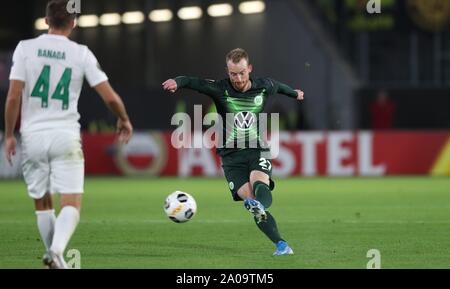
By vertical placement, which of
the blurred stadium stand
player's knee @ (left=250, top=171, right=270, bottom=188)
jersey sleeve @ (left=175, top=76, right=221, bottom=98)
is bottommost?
player's knee @ (left=250, top=171, right=270, bottom=188)

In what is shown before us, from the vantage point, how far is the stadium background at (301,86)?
2381 cm

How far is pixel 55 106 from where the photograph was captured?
817cm

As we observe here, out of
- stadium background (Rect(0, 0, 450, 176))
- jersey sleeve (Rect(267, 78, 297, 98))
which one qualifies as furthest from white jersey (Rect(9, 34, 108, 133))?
stadium background (Rect(0, 0, 450, 176))

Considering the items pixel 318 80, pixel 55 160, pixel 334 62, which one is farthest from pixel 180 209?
pixel 318 80

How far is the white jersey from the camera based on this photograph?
26.8 ft

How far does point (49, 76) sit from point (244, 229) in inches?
196

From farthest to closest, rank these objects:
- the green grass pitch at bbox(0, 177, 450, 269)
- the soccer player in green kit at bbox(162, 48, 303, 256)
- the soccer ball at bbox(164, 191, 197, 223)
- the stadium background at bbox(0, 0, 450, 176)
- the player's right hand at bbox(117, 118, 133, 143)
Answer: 1. the stadium background at bbox(0, 0, 450, 176)
2. the soccer ball at bbox(164, 191, 197, 223)
3. the soccer player in green kit at bbox(162, 48, 303, 256)
4. the green grass pitch at bbox(0, 177, 450, 269)
5. the player's right hand at bbox(117, 118, 133, 143)

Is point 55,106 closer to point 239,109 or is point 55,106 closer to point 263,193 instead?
point 263,193

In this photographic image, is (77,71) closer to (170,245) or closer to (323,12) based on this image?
(170,245)

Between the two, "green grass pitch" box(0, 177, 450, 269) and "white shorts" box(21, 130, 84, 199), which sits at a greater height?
"white shorts" box(21, 130, 84, 199)

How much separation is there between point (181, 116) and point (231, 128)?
17.2 m

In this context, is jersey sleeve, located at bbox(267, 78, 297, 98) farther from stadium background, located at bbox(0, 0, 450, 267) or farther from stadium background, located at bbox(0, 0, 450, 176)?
stadium background, located at bbox(0, 0, 450, 176)

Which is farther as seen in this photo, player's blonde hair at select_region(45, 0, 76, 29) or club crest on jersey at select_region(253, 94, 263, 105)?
club crest on jersey at select_region(253, 94, 263, 105)

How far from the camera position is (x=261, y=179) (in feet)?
33.6
